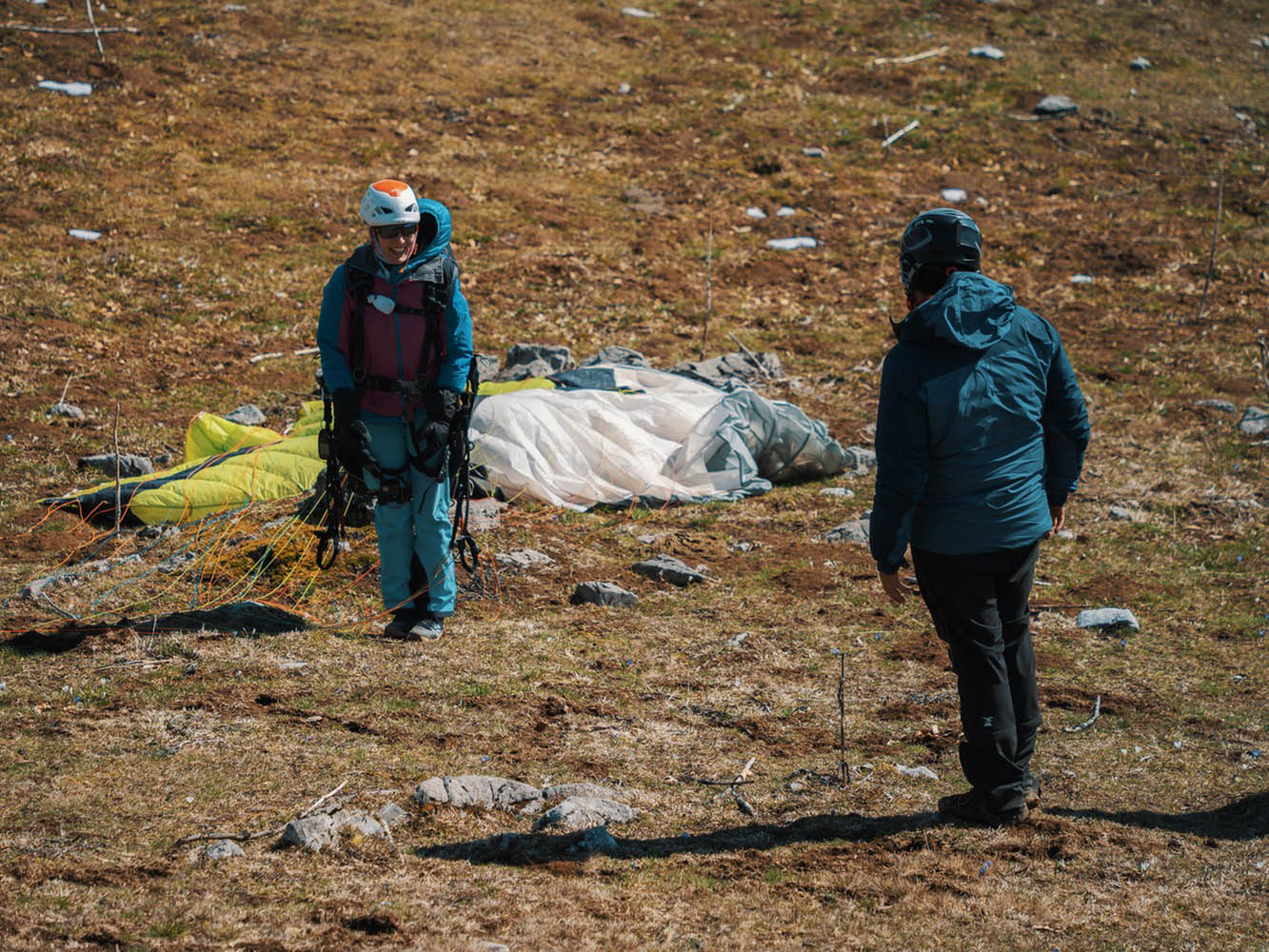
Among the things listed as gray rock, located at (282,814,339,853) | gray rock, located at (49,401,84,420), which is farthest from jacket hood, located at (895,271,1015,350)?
gray rock, located at (49,401,84,420)

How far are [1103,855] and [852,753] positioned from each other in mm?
1295

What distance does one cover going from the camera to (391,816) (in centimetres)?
432

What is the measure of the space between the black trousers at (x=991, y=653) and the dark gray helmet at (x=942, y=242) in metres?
1.03

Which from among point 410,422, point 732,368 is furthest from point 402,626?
point 732,368

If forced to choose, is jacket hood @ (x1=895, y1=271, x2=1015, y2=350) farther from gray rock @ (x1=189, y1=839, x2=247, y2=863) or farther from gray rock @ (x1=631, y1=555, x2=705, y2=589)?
gray rock @ (x1=631, y1=555, x2=705, y2=589)

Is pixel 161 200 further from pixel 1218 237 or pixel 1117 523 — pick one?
pixel 1218 237

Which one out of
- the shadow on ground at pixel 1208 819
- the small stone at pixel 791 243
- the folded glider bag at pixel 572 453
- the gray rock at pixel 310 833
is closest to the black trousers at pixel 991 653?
the shadow on ground at pixel 1208 819

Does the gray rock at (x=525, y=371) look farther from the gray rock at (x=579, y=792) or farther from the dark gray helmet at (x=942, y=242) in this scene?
the dark gray helmet at (x=942, y=242)

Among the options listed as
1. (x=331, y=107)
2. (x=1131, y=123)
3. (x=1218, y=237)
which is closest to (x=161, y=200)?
(x=331, y=107)

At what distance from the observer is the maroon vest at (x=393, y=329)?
5.95 metres

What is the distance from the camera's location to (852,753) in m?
5.32

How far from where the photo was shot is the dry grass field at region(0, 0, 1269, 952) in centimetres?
398

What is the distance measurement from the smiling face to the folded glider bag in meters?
2.52

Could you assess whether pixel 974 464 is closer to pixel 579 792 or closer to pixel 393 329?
pixel 579 792
